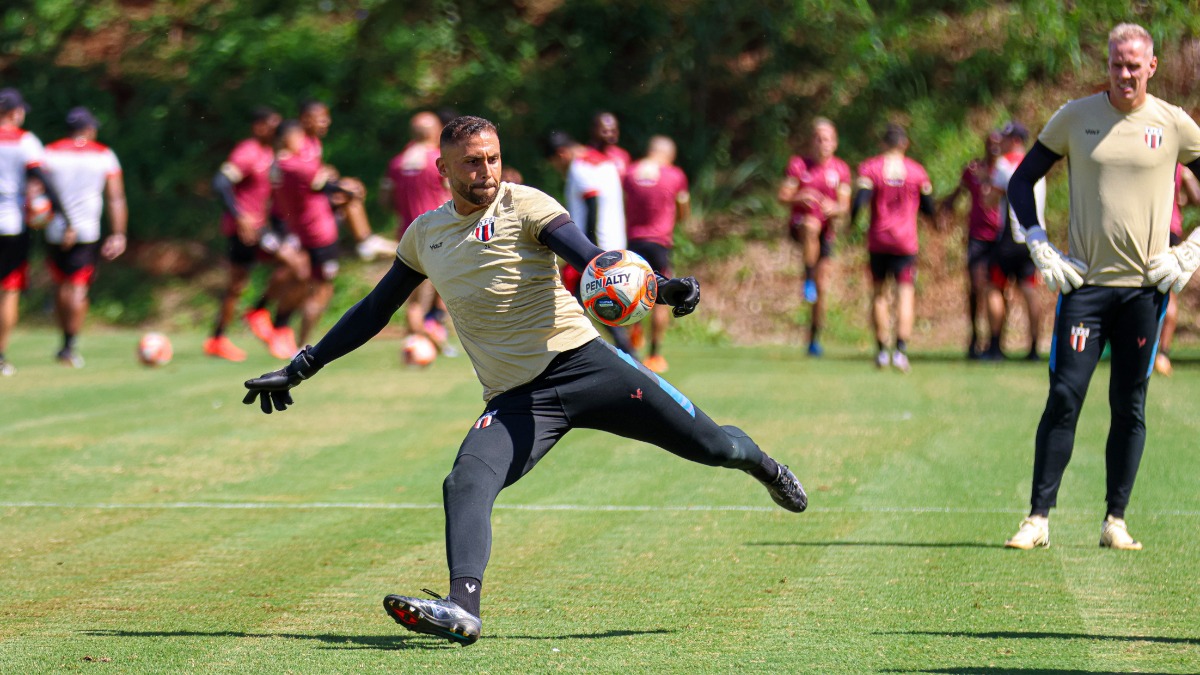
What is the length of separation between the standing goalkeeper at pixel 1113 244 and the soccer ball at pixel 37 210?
35.3 ft

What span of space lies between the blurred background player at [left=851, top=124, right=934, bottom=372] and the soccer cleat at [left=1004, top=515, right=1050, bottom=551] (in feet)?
27.6

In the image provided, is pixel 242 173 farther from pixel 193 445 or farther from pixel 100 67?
pixel 100 67

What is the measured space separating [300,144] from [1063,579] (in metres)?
11.2

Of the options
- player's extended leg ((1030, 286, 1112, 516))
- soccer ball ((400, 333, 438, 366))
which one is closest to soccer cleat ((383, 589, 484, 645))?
player's extended leg ((1030, 286, 1112, 516))

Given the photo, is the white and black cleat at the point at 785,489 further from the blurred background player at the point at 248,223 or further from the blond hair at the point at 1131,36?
the blurred background player at the point at 248,223

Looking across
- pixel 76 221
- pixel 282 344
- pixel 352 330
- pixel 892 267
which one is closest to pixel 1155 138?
pixel 352 330

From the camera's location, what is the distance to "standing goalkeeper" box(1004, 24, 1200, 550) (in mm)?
6891

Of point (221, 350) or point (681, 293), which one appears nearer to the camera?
point (681, 293)

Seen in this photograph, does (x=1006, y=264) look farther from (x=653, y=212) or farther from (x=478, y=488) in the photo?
(x=478, y=488)

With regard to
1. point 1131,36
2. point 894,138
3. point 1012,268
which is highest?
point 1131,36

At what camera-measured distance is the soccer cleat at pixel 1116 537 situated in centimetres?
701

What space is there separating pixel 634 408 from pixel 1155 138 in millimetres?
2843

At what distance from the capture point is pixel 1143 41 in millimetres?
6730

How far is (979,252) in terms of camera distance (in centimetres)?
1653
